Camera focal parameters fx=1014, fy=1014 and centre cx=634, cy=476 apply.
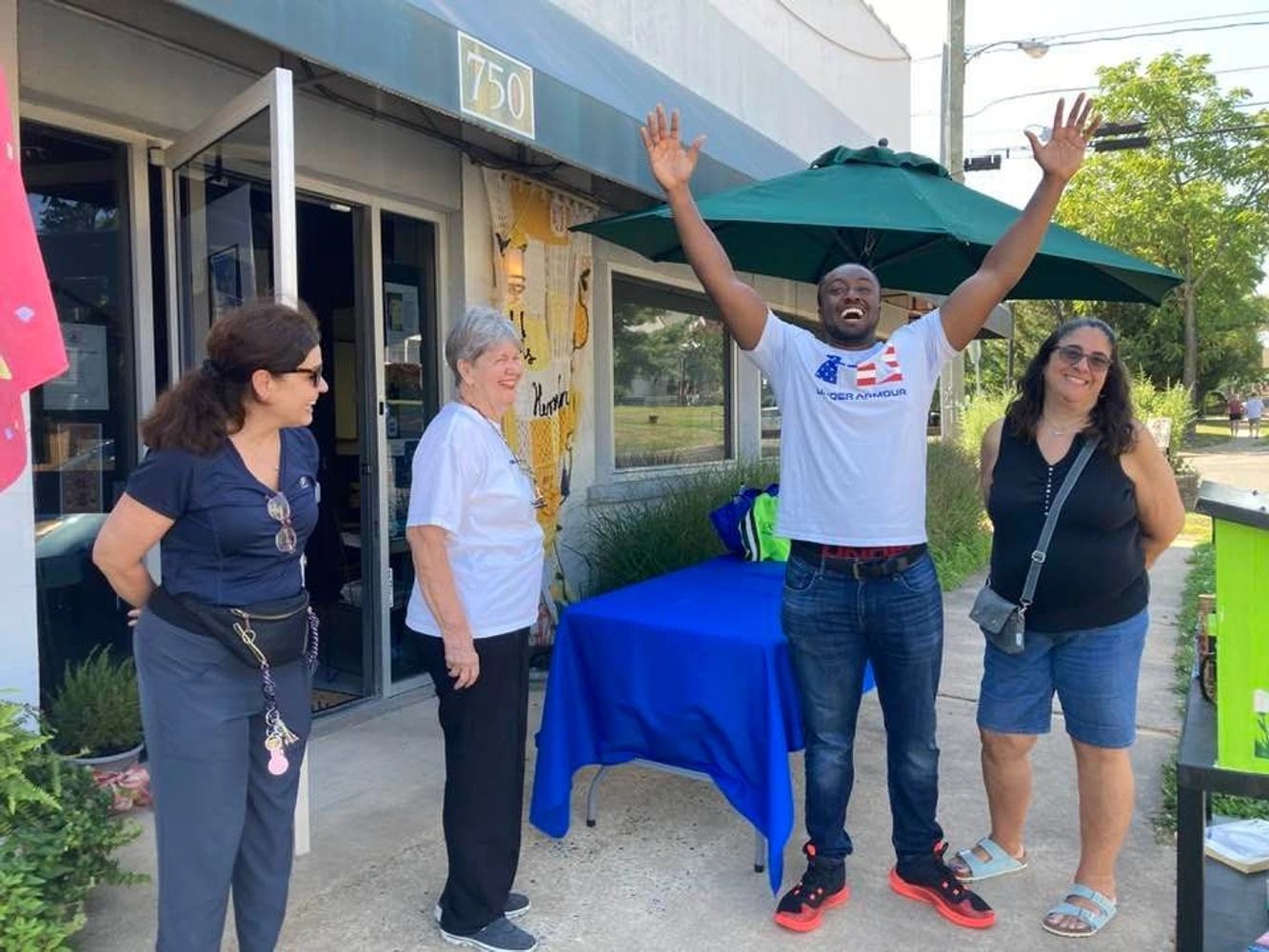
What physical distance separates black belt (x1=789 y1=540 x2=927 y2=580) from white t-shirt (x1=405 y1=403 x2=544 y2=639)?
83 centimetres

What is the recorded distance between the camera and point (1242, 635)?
2123 millimetres

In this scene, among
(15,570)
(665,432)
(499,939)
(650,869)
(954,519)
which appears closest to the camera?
(499,939)

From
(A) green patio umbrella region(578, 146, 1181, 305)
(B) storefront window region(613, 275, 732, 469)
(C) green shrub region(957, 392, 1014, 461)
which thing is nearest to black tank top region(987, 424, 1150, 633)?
(A) green patio umbrella region(578, 146, 1181, 305)

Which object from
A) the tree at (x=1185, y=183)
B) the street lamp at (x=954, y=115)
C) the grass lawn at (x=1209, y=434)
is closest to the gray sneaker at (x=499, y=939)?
the street lamp at (x=954, y=115)

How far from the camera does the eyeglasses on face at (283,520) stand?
232 centimetres

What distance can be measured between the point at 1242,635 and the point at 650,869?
6.59ft

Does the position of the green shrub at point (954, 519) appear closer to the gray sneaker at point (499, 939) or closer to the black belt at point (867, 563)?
the black belt at point (867, 563)

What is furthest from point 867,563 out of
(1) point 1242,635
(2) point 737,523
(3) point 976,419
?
(3) point 976,419

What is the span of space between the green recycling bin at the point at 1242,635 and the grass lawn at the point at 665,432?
205 inches

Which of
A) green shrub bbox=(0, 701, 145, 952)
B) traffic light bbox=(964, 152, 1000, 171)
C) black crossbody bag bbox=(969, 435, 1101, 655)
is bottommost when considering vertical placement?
green shrub bbox=(0, 701, 145, 952)

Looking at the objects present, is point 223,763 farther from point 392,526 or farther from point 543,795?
point 392,526

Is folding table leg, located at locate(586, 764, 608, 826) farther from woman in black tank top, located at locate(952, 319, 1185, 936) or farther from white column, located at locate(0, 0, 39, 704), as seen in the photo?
white column, located at locate(0, 0, 39, 704)

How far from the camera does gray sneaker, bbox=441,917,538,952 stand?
284cm

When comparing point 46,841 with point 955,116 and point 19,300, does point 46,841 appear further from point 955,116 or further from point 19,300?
point 955,116
